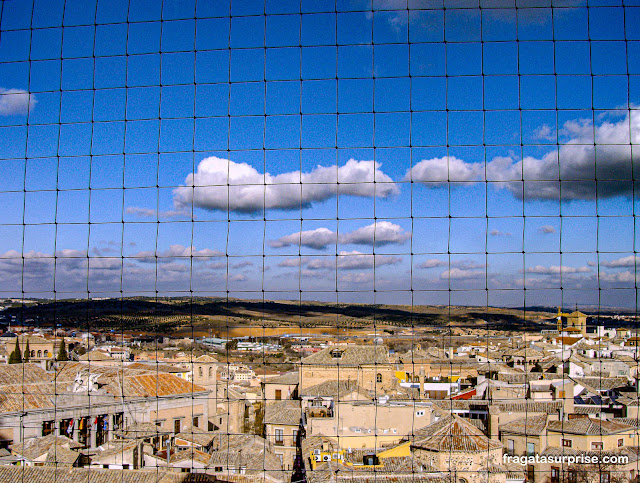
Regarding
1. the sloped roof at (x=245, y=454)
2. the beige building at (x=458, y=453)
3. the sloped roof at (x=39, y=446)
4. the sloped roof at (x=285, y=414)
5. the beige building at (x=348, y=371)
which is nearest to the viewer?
the sloped roof at (x=245, y=454)

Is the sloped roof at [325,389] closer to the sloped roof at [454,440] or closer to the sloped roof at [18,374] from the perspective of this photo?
the sloped roof at [454,440]

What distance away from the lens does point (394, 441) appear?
6941 millimetres

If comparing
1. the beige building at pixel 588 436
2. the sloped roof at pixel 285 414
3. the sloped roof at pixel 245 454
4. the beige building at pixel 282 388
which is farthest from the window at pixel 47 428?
the beige building at pixel 588 436

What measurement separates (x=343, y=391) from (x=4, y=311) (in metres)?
5.97

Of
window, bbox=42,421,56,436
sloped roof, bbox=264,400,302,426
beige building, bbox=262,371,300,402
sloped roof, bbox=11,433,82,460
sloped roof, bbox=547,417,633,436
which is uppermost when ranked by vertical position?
sloped roof, bbox=11,433,82,460

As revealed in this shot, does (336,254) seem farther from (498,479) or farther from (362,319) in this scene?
(498,479)

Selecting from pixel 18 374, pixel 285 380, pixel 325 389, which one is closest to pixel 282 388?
pixel 285 380

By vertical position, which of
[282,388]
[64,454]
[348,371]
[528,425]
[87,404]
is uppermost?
[87,404]

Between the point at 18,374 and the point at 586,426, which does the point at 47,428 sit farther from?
the point at 586,426

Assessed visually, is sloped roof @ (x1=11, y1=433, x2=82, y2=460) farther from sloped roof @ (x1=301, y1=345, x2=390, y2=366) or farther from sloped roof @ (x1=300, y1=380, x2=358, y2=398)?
sloped roof @ (x1=301, y1=345, x2=390, y2=366)

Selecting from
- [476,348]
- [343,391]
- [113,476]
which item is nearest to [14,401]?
[113,476]

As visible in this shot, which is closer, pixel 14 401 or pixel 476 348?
pixel 14 401

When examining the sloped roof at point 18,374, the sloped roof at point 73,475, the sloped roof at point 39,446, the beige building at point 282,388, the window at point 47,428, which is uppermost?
the sloped roof at point 18,374

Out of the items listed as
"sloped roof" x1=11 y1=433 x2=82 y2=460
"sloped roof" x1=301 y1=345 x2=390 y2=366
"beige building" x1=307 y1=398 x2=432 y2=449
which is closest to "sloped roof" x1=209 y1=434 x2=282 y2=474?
"beige building" x1=307 y1=398 x2=432 y2=449
